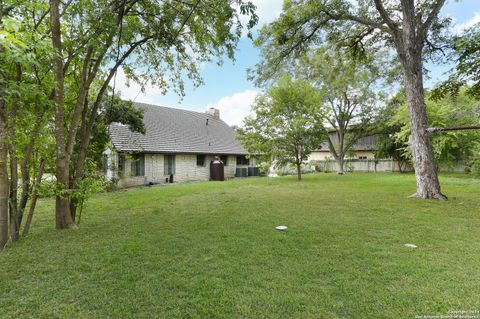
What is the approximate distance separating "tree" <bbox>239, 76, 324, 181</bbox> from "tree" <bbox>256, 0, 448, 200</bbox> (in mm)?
3638

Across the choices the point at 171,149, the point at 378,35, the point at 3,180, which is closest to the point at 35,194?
the point at 3,180

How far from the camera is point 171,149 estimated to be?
596 inches

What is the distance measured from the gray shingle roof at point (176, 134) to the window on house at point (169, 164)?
566mm

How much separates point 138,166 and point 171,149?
7.44 ft

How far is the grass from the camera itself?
2219mm

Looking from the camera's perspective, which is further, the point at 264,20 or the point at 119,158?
the point at 119,158

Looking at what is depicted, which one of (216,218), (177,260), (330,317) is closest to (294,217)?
(216,218)

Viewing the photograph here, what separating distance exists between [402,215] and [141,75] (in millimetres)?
7366

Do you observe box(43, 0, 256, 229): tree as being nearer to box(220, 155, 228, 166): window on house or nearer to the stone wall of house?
the stone wall of house

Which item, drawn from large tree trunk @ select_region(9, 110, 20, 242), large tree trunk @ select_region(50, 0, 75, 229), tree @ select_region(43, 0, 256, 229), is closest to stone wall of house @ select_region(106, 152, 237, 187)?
tree @ select_region(43, 0, 256, 229)

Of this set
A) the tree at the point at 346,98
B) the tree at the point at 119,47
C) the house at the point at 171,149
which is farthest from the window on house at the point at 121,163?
the tree at the point at 346,98

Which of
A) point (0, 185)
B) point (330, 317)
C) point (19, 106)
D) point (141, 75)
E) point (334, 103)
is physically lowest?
point (330, 317)

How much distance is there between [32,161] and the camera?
15.1 ft

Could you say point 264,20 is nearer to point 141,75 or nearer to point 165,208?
point 141,75
